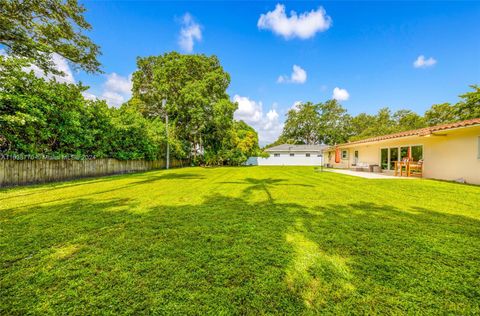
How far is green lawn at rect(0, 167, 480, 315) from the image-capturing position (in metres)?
1.62

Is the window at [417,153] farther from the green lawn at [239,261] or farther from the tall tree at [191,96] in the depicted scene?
the tall tree at [191,96]

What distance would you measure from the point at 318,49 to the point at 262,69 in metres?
5.15

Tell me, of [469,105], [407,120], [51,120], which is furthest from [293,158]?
[51,120]

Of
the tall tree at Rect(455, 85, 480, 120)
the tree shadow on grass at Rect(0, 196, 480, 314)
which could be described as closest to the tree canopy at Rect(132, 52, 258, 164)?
the tree shadow on grass at Rect(0, 196, 480, 314)

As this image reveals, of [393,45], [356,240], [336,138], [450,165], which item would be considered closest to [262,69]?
[393,45]

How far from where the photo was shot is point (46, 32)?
7852mm

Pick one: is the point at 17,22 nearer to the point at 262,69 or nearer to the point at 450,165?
the point at 262,69

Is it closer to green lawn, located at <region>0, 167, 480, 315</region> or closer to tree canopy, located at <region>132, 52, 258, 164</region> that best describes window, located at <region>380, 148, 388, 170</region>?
green lawn, located at <region>0, 167, 480, 315</region>

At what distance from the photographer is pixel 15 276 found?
6.40 ft

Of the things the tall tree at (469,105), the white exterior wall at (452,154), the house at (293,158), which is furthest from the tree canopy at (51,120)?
the tall tree at (469,105)

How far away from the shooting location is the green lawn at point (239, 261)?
1.62 meters

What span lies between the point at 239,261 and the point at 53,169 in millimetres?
10583

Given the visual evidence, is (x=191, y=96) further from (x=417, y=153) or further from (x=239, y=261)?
(x=239, y=261)

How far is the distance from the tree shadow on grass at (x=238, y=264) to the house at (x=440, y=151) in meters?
7.00
